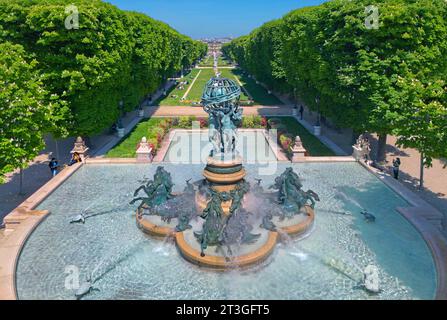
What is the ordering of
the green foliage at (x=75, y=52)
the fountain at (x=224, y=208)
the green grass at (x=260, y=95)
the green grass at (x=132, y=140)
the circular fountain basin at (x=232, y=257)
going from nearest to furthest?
1. the circular fountain basin at (x=232, y=257)
2. the fountain at (x=224, y=208)
3. the green foliage at (x=75, y=52)
4. the green grass at (x=132, y=140)
5. the green grass at (x=260, y=95)

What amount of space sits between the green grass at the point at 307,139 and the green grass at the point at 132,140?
14174 mm

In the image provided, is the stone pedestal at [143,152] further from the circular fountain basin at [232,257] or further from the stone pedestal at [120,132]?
the circular fountain basin at [232,257]

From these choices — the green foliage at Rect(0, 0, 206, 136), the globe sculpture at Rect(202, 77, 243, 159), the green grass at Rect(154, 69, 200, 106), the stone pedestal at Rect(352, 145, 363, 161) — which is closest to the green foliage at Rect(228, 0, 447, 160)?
the stone pedestal at Rect(352, 145, 363, 161)

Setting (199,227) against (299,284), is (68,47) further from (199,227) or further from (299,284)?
(299,284)

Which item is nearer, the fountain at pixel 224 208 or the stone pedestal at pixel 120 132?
the fountain at pixel 224 208

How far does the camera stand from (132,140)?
3553 centimetres

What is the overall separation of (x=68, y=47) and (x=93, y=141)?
11.4 m

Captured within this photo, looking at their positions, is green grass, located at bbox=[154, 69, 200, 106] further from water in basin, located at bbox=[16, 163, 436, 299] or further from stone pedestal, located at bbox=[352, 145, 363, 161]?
water in basin, located at bbox=[16, 163, 436, 299]

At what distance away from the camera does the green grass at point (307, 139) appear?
30.8 meters

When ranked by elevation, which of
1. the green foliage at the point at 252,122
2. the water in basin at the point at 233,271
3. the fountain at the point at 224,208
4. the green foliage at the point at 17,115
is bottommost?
the water in basin at the point at 233,271

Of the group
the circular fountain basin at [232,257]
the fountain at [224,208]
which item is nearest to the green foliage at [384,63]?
the fountain at [224,208]

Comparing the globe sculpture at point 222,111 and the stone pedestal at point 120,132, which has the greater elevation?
the globe sculpture at point 222,111

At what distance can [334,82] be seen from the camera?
1105 inches

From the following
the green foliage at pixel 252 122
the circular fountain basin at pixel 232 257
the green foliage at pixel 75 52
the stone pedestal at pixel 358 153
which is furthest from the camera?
the green foliage at pixel 252 122
